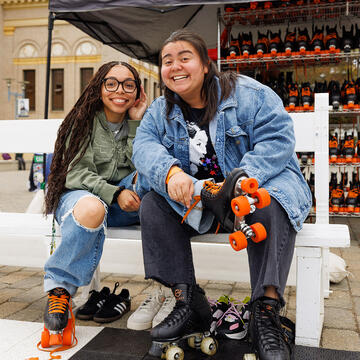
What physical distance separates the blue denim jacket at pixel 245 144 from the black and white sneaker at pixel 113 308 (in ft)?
2.84

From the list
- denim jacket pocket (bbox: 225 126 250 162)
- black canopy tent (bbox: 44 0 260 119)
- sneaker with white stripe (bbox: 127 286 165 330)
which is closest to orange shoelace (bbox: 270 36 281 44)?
black canopy tent (bbox: 44 0 260 119)

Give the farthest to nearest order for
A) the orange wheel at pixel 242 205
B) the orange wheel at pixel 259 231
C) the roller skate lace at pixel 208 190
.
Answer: the roller skate lace at pixel 208 190 < the orange wheel at pixel 259 231 < the orange wheel at pixel 242 205

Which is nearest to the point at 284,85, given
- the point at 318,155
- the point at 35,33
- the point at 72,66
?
the point at 318,155

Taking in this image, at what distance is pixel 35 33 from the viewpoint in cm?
3188

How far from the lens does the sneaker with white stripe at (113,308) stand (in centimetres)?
251

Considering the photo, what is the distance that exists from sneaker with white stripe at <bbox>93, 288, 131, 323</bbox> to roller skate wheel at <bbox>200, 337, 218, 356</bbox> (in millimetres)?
675

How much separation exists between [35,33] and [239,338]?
109 feet

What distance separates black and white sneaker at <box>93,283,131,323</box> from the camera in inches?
98.8

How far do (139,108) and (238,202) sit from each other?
1232 mm

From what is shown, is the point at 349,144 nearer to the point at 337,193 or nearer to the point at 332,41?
the point at 337,193

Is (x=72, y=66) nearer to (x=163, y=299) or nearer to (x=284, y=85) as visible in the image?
(x=284, y=85)

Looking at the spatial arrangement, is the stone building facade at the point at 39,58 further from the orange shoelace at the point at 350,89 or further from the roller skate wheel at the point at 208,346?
the roller skate wheel at the point at 208,346

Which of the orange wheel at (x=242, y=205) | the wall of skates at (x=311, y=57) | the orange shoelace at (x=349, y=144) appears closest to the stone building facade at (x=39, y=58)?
the wall of skates at (x=311, y=57)

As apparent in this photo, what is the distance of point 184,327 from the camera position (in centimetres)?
196
